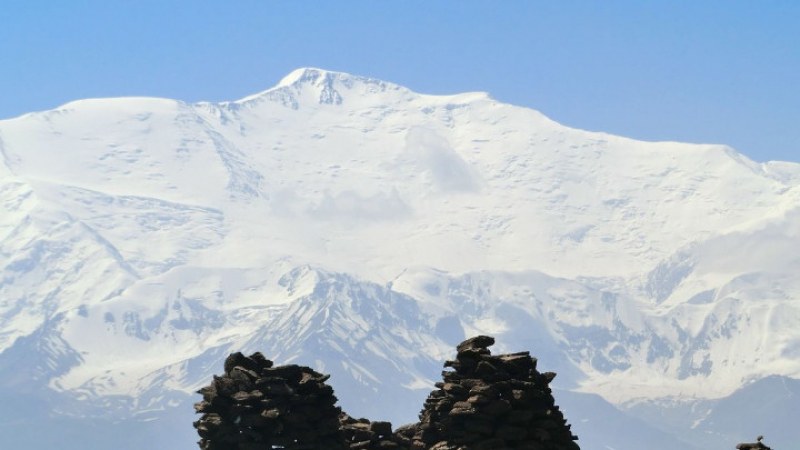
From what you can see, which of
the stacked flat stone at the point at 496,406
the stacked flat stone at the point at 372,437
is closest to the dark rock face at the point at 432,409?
the stacked flat stone at the point at 496,406

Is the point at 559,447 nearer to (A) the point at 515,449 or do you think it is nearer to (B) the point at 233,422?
(A) the point at 515,449

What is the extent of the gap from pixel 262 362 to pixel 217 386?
223 cm

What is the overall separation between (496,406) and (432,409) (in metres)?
3.47

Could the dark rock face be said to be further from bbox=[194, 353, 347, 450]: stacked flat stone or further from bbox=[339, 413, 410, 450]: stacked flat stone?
bbox=[339, 413, 410, 450]: stacked flat stone

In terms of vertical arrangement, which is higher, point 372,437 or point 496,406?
point 372,437

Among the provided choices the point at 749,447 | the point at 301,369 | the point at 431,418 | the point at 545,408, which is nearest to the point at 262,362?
the point at 301,369

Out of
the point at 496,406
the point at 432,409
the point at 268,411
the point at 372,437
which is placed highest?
the point at 372,437

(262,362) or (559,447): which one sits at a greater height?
(262,362)

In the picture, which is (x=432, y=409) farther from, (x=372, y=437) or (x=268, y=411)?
(x=372, y=437)

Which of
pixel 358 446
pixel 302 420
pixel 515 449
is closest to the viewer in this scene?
pixel 515 449

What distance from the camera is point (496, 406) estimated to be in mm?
53125

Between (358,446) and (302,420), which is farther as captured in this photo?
(358,446)

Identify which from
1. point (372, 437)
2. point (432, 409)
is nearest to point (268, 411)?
point (432, 409)

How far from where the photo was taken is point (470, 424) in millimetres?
53562
